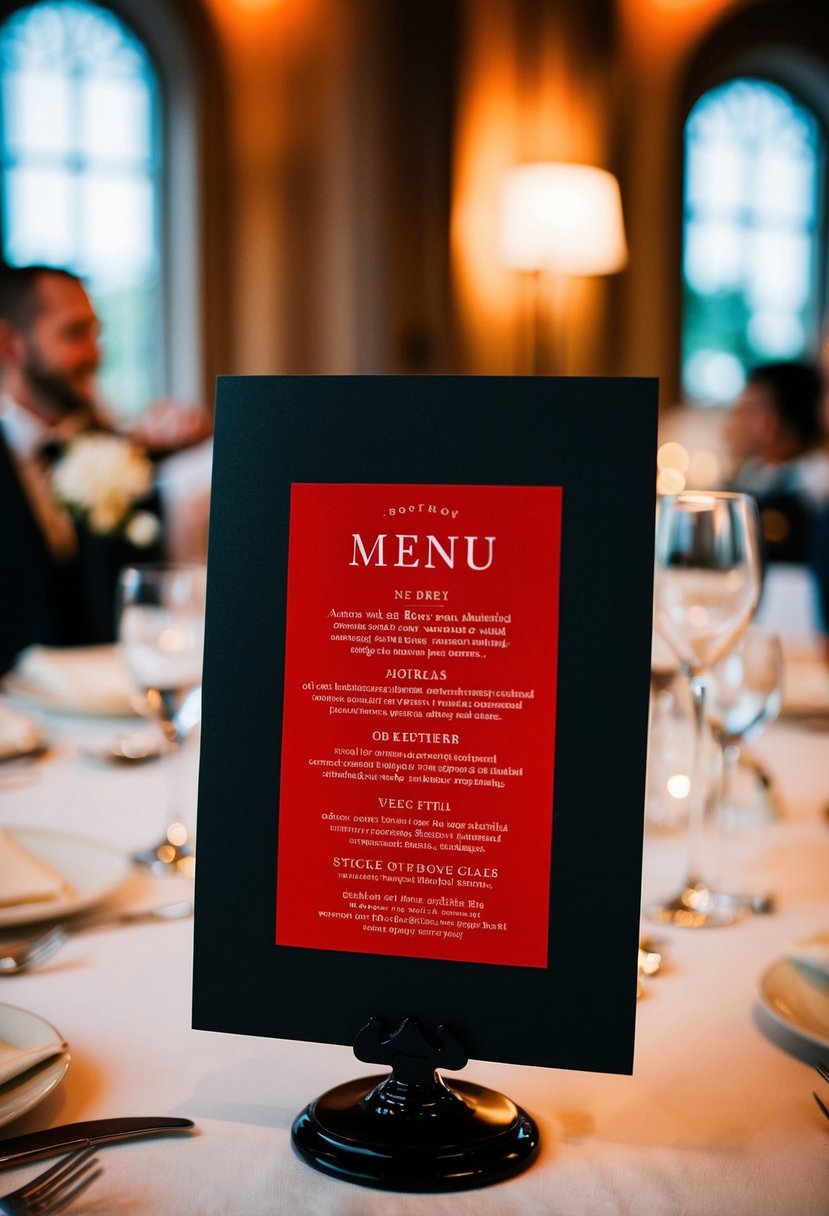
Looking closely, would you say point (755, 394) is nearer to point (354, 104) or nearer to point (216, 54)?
point (354, 104)

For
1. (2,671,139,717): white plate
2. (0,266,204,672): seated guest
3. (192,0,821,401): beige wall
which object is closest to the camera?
(2,671,139,717): white plate

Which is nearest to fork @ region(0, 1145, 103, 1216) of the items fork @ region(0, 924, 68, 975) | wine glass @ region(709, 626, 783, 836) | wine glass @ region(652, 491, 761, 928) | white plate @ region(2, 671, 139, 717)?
fork @ region(0, 924, 68, 975)

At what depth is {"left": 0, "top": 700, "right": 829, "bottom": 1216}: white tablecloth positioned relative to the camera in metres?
0.51

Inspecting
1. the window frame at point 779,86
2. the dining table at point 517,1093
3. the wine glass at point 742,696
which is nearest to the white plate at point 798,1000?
the dining table at point 517,1093

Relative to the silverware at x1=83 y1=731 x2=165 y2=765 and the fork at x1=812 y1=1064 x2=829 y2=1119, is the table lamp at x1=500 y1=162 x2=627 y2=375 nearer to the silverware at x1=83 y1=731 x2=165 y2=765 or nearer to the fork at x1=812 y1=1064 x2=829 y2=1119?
the silverware at x1=83 y1=731 x2=165 y2=765

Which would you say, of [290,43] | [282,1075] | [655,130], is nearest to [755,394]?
[655,130]

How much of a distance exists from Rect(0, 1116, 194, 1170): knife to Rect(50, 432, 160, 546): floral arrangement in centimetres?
200

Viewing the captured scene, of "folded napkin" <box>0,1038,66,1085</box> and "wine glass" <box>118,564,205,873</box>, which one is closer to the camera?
"folded napkin" <box>0,1038,66,1085</box>

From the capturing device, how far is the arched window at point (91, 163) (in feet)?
18.9

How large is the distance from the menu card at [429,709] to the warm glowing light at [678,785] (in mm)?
637

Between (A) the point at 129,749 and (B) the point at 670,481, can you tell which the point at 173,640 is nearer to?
(A) the point at 129,749

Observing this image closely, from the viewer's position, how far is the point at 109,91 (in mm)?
5906

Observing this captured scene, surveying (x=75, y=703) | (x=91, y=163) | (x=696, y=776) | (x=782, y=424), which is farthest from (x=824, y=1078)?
(x=91, y=163)

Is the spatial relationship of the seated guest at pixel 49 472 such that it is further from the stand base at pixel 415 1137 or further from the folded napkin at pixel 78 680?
the stand base at pixel 415 1137
